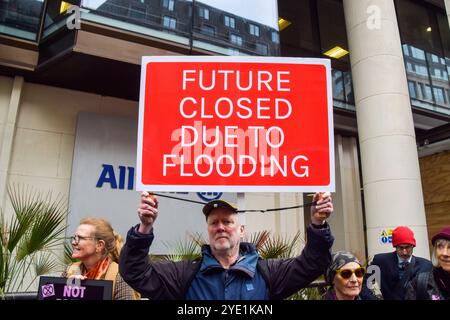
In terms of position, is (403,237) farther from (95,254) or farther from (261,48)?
(261,48)

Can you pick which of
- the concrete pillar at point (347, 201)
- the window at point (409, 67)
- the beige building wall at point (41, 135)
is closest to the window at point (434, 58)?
the window at point (409, 67)

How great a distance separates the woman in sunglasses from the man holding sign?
0.48 meters

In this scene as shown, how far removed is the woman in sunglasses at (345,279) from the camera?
2506 mm

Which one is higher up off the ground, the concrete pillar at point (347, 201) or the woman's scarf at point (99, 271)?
the concrete pillar at point (347, 201)

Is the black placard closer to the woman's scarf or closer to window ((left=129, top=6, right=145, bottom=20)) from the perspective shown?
the woman's scarf

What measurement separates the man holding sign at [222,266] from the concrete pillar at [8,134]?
19.0 ft

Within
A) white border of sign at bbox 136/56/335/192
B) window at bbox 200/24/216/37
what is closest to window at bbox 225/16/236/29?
window at bbox 200/24/216/37

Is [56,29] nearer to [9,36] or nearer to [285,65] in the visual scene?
[9,36]

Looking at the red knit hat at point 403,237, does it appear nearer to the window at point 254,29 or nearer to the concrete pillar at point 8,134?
the window at point 254,29

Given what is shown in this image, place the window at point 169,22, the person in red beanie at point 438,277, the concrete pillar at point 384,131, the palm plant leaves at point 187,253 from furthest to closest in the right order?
the window at point 169,22, the concrete pillar at point 384,131, the palm plant leaves at point 187,253, the person in red beanie at point 438,277

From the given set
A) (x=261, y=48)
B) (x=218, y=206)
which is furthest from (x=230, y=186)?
(x=261, y=48)

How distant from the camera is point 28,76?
7.38m

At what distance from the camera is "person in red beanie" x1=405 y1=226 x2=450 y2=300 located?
2.63 metres

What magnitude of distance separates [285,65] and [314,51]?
996cm
